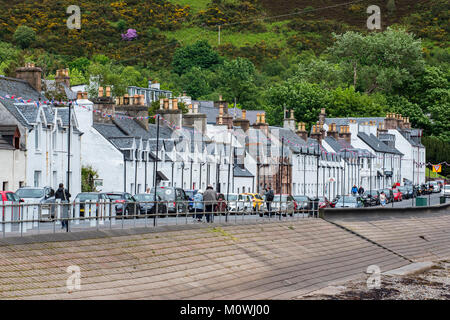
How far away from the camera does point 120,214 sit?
38969 mm

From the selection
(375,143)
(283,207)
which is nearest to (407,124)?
(375,143)

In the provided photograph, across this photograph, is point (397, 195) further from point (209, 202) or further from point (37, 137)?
point (209, 202)

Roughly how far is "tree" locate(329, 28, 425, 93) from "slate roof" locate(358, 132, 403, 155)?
39.4 meters

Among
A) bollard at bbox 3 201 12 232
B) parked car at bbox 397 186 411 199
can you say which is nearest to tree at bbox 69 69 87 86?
parked car at bbox 397 186 411 199

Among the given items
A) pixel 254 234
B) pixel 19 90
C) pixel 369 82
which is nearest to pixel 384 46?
pixel 369 82

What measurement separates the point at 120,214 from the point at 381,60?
5849 inches

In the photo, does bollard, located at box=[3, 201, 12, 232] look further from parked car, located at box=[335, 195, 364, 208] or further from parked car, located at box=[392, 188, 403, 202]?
parked car, located at box=[392, 188, 403, 202]

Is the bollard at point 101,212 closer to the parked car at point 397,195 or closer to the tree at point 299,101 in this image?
the parked car at point 397,195

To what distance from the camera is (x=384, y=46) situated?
582 feet

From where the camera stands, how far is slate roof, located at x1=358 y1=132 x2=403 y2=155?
12439 centimetres

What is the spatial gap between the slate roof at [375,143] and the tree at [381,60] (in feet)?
129
